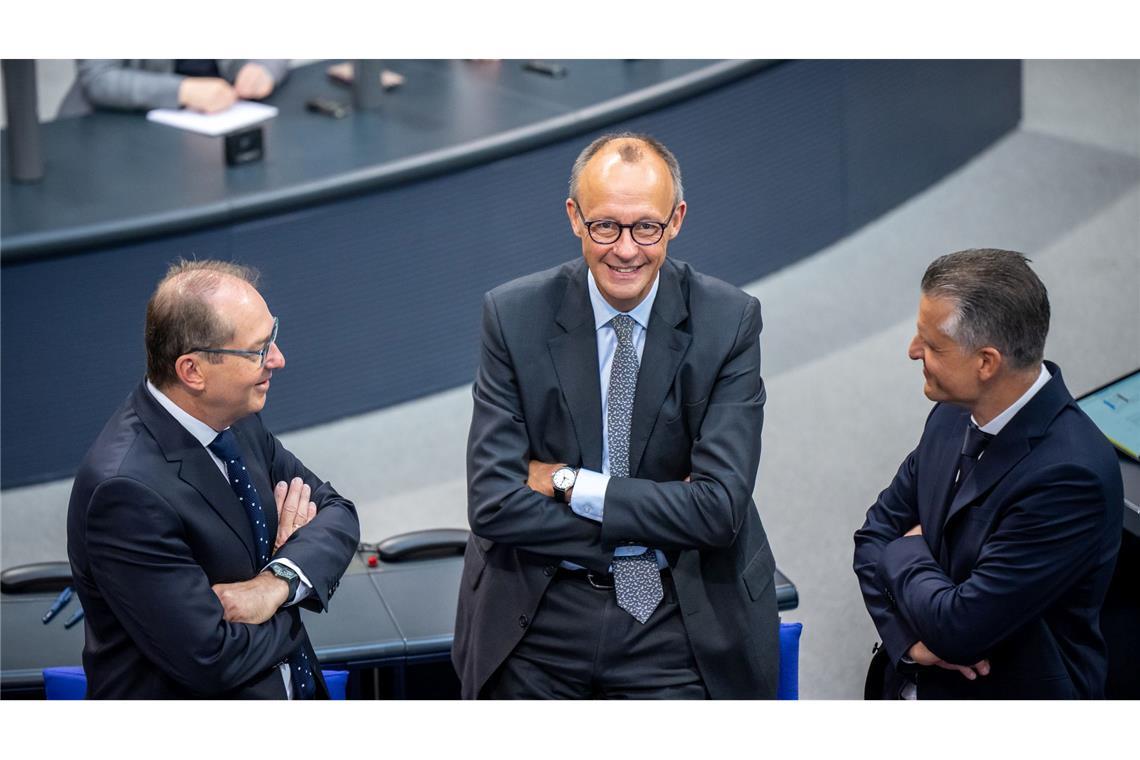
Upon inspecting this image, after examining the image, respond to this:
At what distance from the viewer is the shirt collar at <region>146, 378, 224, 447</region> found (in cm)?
235

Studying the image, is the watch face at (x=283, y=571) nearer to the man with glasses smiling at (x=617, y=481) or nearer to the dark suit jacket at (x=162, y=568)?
the dark suit jacket at (x=162, y=568)

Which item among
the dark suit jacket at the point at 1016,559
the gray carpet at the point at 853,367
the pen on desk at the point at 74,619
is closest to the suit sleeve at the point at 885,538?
the dark suit jacket at the point at 1016,559

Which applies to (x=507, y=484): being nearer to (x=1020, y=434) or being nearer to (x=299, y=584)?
(x=299, y=584)

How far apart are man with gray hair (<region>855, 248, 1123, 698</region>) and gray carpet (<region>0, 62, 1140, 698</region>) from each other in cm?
138

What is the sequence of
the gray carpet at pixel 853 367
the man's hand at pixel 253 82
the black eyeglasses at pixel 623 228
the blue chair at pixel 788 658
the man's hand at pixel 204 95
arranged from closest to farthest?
the black eyeglasses at pixel 623 228 < the blue chair at pixel 788 658 < the gray carpet at pixel 853 367 < the man's hand at pixel 204 95 < the man's hand at pixel 253 82

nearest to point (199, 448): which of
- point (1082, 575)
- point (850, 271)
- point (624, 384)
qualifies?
point (624, 384)

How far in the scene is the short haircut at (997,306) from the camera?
2.36m

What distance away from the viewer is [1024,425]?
2412 millimetres

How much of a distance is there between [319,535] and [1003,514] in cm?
116

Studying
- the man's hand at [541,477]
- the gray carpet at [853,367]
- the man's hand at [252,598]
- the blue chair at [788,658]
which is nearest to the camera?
the man's hand at [252,598]

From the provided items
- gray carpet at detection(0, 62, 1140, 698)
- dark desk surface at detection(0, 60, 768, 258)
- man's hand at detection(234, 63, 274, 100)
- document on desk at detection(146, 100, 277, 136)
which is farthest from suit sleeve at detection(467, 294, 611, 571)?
man's hand at detection(234, 63, 274, 100)

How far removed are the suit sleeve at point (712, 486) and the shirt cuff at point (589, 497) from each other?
0.02 m

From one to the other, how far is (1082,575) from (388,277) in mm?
3107

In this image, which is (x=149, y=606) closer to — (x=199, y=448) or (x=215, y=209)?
(x=199, y=448)
